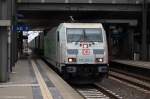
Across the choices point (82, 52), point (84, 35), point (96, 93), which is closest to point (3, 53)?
point (96, 93)

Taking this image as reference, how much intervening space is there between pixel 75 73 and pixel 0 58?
5032 mm

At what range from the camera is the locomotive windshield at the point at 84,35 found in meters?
25.5

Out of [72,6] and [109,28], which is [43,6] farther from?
[109,28]

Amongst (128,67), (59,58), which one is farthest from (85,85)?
(128,67)

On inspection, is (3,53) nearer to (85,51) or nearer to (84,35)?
(85,51)

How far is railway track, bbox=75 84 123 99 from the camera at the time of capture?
2089cm

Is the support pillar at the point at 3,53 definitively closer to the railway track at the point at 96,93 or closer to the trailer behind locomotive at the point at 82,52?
the railway track at the point at 96,93

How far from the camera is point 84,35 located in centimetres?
2556

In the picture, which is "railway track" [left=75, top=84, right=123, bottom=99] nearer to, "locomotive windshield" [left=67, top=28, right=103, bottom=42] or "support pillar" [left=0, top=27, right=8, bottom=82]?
"locomotive windshield" [left=67, top=28, right=103, bottom=42]

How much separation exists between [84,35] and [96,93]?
390 cm

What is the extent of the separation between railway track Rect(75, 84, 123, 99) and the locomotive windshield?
2.39 metres

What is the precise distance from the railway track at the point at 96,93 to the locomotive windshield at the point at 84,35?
2391 mm

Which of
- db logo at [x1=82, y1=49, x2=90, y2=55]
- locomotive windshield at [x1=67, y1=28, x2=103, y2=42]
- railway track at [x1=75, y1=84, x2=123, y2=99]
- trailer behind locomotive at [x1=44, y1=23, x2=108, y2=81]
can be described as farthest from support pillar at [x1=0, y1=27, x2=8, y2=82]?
locomotive windshield at [x1=67, y1=28, x2=103, y2=42]

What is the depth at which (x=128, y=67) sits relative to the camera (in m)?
42.3
